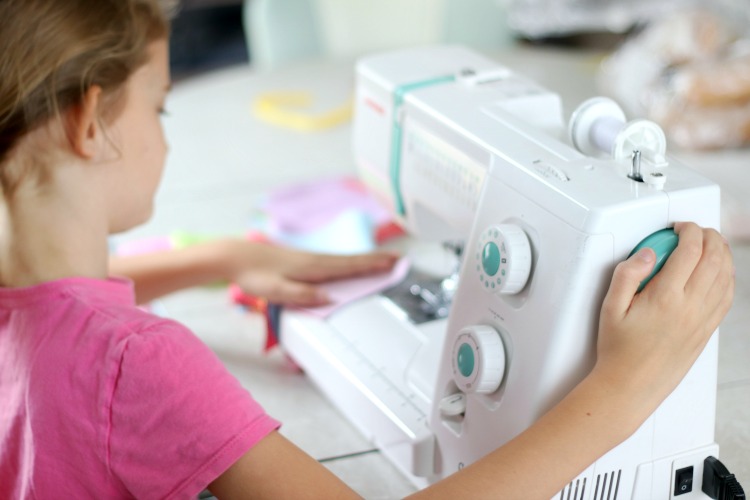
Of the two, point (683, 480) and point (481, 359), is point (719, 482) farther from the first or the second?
point (481, 359)

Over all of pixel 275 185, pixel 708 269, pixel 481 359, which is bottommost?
pixel 275 185

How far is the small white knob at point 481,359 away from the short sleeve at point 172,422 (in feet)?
0.63

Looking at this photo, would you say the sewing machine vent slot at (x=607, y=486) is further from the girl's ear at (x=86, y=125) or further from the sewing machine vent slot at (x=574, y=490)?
the girl's ear at (x=86, y=125)

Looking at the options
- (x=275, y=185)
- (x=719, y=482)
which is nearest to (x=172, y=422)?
(x=719, y=482)

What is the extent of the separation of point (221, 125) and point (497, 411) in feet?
4.05

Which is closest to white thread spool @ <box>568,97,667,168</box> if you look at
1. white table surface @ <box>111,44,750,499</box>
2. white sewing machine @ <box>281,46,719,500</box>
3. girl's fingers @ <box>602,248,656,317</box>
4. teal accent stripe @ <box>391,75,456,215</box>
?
white sewing machine @ <box>281,46,719,500</box>

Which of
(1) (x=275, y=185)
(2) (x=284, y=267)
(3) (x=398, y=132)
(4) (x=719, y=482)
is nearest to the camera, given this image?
(4) (x=719, y=482)

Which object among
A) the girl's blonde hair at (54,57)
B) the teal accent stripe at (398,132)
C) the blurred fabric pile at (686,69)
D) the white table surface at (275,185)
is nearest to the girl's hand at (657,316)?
the white table surface at (275,185)

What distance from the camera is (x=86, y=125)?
97 cm

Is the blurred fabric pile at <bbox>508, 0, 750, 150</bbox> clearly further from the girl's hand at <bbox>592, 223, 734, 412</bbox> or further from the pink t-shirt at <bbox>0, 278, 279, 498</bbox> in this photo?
the pink t-shirt at <bbox>0, 278, 279, 498</bbox>

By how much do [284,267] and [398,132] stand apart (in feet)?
0.96

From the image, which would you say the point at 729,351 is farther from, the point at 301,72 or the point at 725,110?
the point at 301,72

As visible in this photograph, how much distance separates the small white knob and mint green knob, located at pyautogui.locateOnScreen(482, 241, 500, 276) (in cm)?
6

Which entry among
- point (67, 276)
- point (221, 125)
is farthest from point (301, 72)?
point (67, 276)
